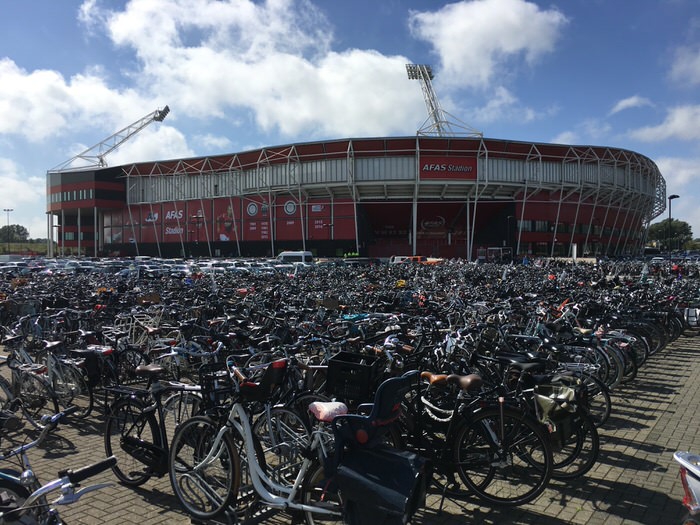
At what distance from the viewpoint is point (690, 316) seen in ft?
38.0

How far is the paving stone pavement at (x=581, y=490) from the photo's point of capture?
373 centimetres

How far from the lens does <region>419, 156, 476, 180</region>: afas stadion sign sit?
54594 millimetres

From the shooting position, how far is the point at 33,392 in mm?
5855

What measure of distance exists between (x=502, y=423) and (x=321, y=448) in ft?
4.85

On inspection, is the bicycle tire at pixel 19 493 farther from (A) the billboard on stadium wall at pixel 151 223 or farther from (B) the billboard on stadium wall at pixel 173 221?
(A) the billboard on stadium wall at pixel 151 223

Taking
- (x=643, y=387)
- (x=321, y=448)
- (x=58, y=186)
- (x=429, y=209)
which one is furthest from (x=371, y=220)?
(x=321, y=448)

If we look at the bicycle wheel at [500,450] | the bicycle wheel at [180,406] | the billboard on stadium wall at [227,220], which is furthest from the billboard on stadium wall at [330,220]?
the bicycle wheel at [500,450]

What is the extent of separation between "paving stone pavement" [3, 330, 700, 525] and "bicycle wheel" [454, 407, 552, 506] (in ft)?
0.52

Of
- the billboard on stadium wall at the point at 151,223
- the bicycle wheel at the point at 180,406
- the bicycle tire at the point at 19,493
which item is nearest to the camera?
the bicycle tire at the point at 19,493

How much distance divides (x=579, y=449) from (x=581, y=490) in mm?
327

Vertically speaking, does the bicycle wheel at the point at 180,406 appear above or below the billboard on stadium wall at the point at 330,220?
below

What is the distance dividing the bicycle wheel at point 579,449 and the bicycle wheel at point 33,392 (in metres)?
5.49

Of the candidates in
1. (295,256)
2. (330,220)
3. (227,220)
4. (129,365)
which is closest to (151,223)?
(227,220)

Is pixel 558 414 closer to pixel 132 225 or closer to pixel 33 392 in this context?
pixel 33 392
